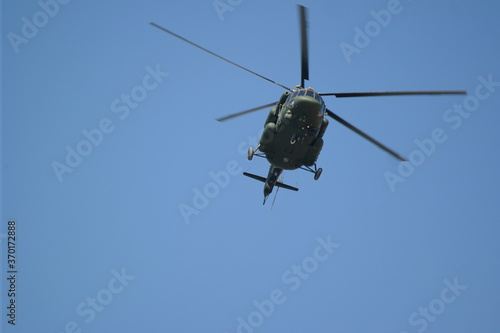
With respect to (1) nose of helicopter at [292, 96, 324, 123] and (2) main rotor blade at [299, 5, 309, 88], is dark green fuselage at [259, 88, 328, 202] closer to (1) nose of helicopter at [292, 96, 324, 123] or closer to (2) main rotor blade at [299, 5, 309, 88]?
(1) nose of helicopter at [292, 96, 324, 123]

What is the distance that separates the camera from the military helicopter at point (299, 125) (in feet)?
72.2

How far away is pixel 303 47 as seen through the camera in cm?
2100

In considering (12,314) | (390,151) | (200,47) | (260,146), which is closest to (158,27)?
(200,47)

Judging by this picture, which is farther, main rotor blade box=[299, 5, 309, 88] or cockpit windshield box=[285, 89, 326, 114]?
cockpit windshield box=[285, 89, 326, 114]

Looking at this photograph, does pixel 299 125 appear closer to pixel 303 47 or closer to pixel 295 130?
pixel 295 130

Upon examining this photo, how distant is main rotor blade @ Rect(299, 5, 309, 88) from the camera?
1944cm

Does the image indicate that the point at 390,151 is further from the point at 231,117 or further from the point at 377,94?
the point at 231,117

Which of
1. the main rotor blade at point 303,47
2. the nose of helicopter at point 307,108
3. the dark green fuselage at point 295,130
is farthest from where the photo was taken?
the dark green fuselage at point 295,130

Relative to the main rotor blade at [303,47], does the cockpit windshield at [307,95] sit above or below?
below

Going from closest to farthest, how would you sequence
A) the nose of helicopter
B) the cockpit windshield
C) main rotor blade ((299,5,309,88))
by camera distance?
main rotor blade ((299,5,309,88)) → the nose of helicopter → the cockpit windshield

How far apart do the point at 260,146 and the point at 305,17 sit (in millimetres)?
6318

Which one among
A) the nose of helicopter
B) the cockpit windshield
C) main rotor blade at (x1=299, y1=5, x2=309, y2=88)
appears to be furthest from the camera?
the cockpit windshield

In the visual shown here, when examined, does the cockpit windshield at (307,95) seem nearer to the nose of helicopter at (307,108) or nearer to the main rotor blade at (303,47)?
the nose of helicopter at (307,108)

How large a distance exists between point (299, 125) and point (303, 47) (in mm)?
3123
